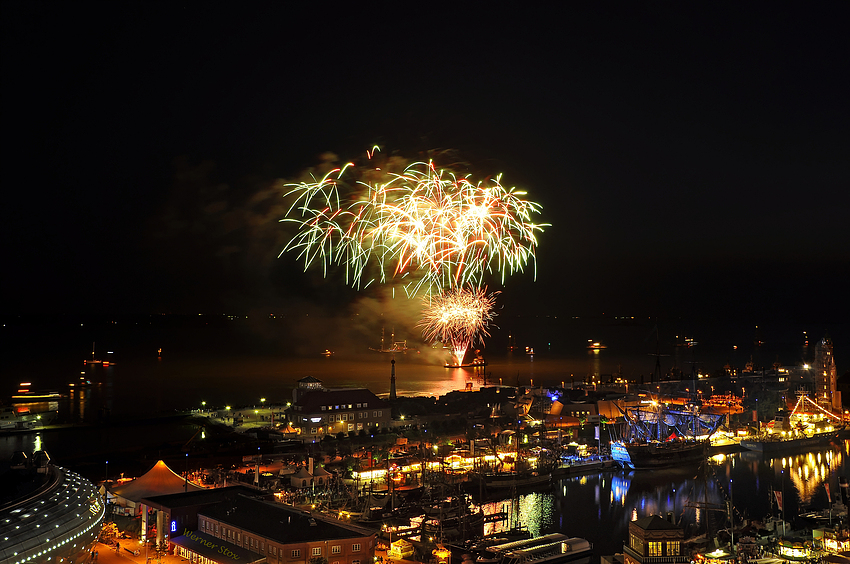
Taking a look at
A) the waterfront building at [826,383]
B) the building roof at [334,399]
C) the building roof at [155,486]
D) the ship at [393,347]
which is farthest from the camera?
the ship at [393,347]

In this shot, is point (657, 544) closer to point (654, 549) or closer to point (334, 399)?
point (654, 549)

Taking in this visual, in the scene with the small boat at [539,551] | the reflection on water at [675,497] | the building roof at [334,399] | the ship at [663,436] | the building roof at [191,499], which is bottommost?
the reflection on water at [675,497]

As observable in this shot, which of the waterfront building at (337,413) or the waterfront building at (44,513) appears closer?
the waterfront building at (44,513)

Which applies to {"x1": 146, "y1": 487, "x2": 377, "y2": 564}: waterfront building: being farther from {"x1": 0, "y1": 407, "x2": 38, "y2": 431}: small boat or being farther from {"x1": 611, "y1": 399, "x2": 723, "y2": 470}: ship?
{"x1": 0, "y1": 407, "x2": 38, "y2": 431}: small boat

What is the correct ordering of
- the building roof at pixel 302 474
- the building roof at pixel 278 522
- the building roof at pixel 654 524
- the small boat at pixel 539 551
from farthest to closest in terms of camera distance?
the building roof at pixel 302 474, the small boat at pixel 539 551, the building roof at pixel 654 524, the building roof at pixel 278 522

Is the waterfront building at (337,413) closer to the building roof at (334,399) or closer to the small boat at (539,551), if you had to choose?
the building roof at (334,399)

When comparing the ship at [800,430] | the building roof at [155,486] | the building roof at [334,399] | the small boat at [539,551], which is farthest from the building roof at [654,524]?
the ship at [800,430]

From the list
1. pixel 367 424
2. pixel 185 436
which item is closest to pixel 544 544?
pixel 367 424

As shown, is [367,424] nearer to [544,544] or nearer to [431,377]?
[544,544]
